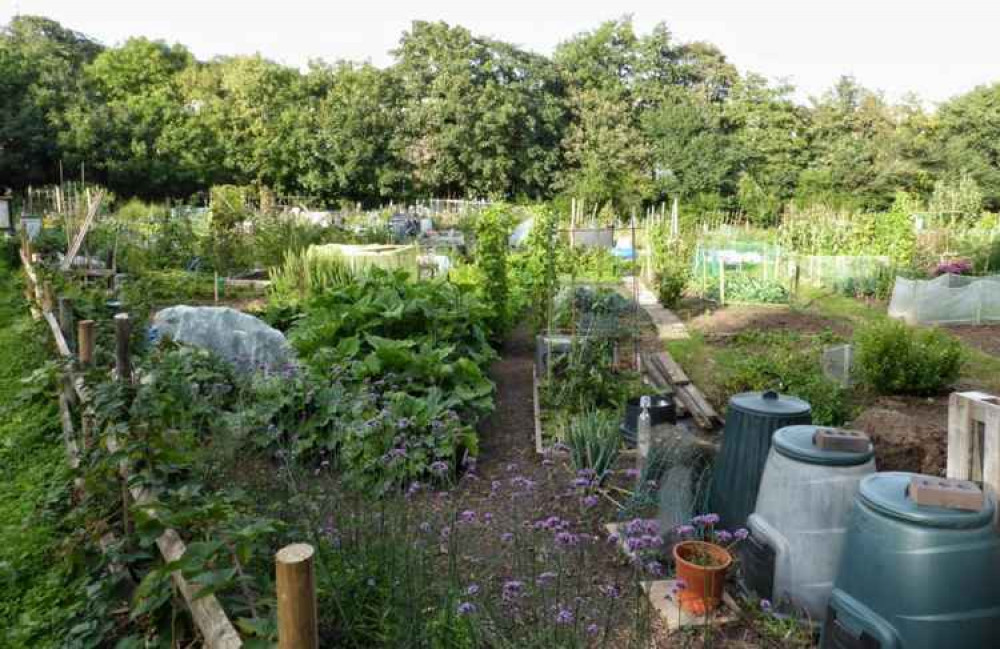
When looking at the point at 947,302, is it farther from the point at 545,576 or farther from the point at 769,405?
the point at 545,576

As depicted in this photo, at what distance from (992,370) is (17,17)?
51047mm

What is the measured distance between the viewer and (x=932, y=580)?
7.51ft

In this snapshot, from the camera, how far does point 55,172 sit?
1160 inches

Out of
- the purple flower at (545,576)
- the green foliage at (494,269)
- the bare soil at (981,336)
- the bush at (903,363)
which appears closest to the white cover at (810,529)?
the purple flower at (545,576)

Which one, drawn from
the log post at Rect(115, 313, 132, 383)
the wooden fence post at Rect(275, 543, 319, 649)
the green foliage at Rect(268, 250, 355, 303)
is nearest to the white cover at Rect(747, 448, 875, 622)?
the wooden fence post at Rect(275, 543, 319, 649)

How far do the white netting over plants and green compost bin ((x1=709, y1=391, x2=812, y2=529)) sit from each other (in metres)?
7.77

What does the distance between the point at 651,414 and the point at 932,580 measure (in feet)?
9.46

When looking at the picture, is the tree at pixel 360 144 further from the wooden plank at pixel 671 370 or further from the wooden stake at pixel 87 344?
the wooden stake at pixel 87 344

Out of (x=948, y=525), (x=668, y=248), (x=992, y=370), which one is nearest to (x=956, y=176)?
(x=668, y=248)

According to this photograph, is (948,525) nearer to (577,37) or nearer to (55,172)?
(55,172)

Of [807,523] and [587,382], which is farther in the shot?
[587,382]

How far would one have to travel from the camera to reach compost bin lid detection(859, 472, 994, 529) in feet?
7.52

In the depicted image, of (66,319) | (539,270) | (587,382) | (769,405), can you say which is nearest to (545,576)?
(769,405)

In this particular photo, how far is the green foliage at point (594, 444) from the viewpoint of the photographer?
14.5 ft
